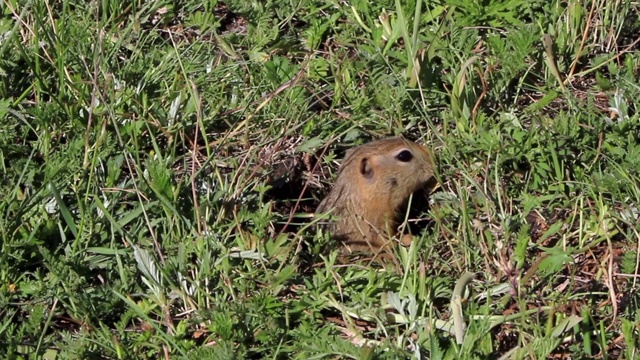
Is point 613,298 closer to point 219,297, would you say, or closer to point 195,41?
point 219,297

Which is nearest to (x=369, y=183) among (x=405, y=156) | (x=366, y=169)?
(x=366, y=169)

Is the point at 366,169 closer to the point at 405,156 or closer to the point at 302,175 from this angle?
the point at 405,156

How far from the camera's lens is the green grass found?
466cm

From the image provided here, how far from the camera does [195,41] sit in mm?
6336

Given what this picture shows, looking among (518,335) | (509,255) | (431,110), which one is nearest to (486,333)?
(518,335)

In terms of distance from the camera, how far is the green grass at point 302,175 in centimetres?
466

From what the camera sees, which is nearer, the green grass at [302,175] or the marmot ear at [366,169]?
the green grass at [302,175]

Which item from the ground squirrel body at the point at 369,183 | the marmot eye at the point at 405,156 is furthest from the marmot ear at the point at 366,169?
the marmot eye at the point at 405,156

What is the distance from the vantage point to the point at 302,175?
5.98m

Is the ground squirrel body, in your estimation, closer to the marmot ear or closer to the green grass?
the marmot ear

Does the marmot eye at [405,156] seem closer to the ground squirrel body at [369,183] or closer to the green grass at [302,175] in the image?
the ground squirrel body at [369,183]

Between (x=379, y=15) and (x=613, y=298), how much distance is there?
244 cm

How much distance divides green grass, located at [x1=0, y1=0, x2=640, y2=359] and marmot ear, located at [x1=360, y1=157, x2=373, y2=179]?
0.76ft

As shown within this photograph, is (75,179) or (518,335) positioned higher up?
(75,179)
